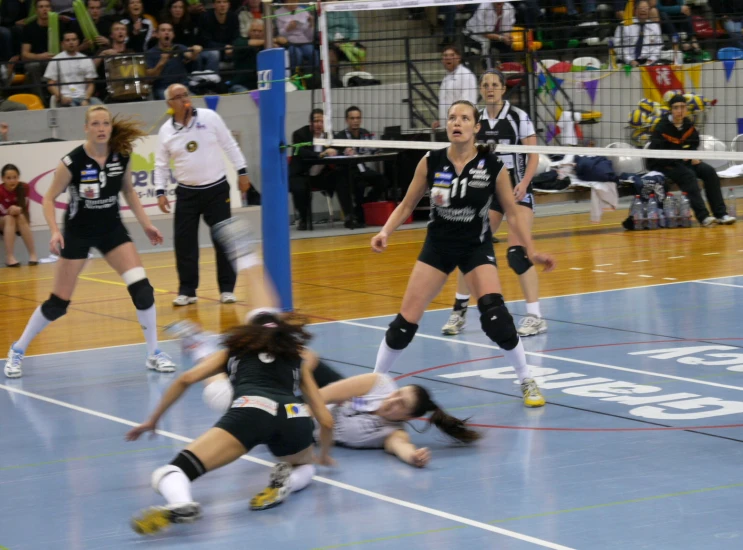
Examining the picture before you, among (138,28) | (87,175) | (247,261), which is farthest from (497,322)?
(138,28)

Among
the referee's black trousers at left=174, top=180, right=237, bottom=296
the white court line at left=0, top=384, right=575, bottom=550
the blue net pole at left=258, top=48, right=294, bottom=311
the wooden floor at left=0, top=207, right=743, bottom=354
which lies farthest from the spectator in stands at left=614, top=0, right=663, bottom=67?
the white court line at left=0, top=384, right=575, bottom=550

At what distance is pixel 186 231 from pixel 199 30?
26.9 feet

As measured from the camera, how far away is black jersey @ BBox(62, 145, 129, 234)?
26.4 feet

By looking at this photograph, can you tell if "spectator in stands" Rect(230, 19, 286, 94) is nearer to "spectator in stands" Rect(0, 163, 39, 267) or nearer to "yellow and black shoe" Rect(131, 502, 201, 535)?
"spectator in stands" Rect(0, 163, 39, 267)

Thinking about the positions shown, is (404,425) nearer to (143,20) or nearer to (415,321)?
(415,321)

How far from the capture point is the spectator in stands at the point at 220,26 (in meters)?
18.6

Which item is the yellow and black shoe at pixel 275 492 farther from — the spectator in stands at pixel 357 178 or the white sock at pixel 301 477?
the spectator in stands at pixel 357 178

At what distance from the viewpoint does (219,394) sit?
252 inches

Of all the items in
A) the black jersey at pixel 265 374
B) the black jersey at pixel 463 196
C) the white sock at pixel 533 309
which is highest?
the black jersey at pixel 463 196

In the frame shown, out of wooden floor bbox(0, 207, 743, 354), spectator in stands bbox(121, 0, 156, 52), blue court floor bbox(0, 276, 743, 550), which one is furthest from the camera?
spectator in stands bbox(121, 0, 156, 52)

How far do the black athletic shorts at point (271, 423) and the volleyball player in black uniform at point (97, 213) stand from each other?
3.05 metres

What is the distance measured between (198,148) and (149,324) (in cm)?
321

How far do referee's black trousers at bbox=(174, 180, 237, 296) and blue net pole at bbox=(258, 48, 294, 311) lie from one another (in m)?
2.45

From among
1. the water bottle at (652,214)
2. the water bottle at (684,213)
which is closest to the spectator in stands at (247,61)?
the water bottle at (652,214)
